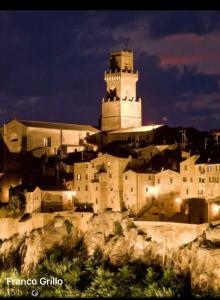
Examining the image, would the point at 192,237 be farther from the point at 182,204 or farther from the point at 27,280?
the point at 27,280

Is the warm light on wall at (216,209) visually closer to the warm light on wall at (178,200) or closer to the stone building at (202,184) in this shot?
the stone building at (202,184)

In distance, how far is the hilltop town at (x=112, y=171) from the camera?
98.5ft

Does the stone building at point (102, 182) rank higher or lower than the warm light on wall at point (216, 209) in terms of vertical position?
higher

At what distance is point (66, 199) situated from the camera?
112ft

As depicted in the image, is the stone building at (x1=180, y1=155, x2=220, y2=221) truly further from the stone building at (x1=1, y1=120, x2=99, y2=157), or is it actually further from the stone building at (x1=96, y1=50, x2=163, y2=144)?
the stone building at (x1=96, y1=50, x2=163, y2=144)

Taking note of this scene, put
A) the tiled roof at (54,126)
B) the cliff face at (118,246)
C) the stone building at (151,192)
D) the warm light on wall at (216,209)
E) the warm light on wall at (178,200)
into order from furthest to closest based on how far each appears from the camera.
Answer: the tiled roof at (54,126) → the stone building at (151,192) → the warm light on wall at (178,200) → the warm light on wall at (216,209) → the cliff face at (118,246)

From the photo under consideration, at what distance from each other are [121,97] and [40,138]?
8.82 metres

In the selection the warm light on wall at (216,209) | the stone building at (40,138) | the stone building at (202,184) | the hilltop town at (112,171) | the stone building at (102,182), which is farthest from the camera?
the stone building at (40,138)

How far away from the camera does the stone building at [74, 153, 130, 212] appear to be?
1278 inches

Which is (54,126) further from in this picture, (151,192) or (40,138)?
(151,192)

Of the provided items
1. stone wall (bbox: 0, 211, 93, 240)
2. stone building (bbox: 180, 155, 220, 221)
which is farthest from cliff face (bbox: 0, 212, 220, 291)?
stone building (bbox: 180, 155, 220, 221)

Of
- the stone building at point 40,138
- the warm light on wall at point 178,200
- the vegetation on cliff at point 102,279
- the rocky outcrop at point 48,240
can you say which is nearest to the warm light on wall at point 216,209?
the warm light on wall at point 178,200

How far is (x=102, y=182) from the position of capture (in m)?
33.2
